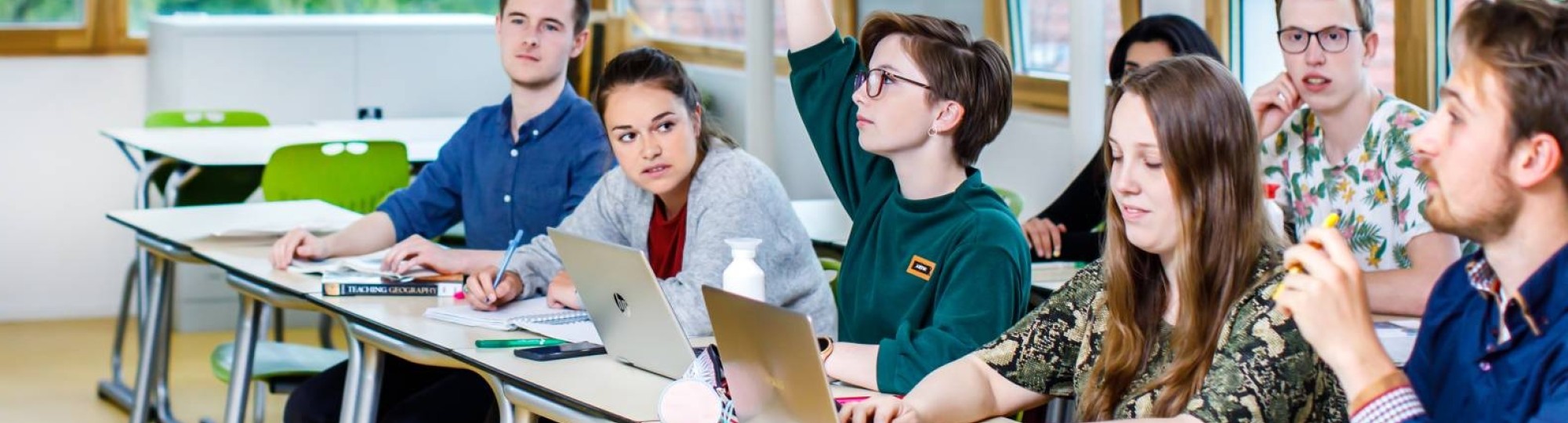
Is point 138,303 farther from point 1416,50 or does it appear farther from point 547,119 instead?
point 1416,50

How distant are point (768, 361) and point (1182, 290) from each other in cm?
44

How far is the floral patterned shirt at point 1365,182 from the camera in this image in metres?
2.80

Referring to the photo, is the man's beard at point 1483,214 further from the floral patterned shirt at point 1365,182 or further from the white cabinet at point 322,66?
the white cabinet at point 322,66

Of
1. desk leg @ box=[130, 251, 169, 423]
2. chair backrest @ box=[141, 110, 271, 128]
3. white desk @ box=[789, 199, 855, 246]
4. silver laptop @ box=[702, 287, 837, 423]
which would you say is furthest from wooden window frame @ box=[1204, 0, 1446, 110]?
chair backrest @ box=[141, 110, 271, 128]

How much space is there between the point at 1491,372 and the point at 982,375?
1.91 ft

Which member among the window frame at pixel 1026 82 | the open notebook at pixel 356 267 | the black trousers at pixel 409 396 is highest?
the window frame at pixel 1026 82

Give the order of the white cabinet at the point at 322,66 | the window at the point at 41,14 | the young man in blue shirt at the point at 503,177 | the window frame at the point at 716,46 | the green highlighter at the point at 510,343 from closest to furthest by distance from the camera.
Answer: the green highlighter at the point at 510,343
the young man in blue shirt at the point at 503,177
the window frame at the point at 716,46
the white cabinet at the point at 322,66
the window at the point at 41,14

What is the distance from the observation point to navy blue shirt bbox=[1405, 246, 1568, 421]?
1535 mm

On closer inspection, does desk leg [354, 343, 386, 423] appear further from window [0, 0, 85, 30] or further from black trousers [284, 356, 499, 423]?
window [0, 0, 85, 30]

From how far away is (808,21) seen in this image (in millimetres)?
2775

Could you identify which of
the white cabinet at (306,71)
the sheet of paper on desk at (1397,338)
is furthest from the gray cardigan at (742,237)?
the white cabinet at (306,71)

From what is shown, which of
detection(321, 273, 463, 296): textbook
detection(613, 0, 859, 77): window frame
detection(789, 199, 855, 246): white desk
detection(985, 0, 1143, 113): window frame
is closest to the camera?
detection(321, 273, 463, 296): textbook

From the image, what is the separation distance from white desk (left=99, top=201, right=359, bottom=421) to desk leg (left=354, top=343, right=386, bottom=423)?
71 centimetres

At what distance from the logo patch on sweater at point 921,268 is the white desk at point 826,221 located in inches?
52.0
